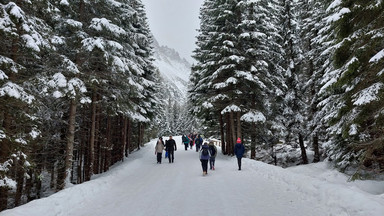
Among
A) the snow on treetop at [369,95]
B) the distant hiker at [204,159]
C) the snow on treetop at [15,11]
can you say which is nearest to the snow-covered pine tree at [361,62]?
the snow on treetop at [369,95]

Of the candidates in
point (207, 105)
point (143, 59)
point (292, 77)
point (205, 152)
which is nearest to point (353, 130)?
point (205, 152)

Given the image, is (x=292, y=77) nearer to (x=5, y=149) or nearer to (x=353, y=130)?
(x=353, y=130)

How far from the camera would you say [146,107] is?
25406 millimetres

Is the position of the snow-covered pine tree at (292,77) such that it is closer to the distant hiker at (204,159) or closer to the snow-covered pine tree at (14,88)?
the distant hiker at (204,159)

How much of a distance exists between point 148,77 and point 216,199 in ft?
63.2

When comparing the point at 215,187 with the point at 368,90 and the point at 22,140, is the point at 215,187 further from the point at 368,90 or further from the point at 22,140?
the point at 22,140

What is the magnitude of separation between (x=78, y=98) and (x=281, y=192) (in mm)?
9171

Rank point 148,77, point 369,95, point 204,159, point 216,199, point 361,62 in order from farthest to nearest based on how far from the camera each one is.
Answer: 1. point 148,77
2. point 204,159
3. point 361,62
4. point 216,199
5. point 369,95

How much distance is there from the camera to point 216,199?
8.02 meters

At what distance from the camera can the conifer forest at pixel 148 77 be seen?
813cm

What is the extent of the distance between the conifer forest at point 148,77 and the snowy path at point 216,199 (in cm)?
153

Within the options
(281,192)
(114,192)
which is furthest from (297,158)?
(114,192)

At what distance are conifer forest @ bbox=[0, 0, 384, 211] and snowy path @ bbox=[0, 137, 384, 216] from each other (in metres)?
1.53

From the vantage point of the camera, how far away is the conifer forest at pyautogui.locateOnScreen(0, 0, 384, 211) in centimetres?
813
